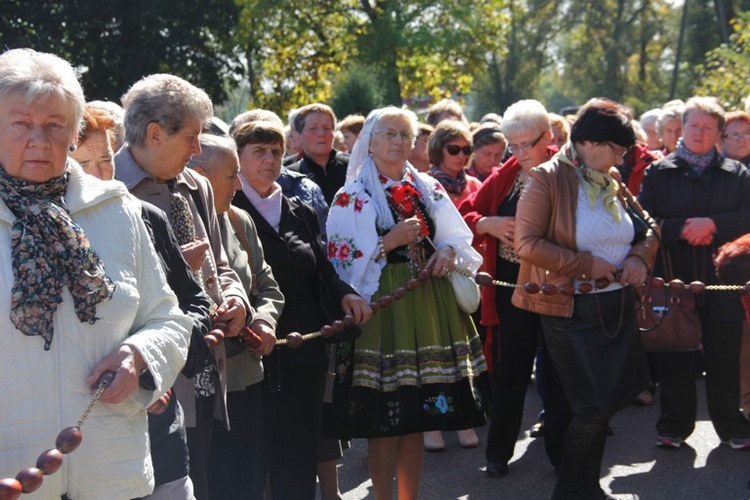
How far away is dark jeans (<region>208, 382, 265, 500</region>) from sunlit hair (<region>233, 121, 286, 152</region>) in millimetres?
1221

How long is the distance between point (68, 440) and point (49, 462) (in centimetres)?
7

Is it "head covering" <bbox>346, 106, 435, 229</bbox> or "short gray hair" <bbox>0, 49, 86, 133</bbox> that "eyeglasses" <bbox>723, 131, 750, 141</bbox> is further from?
"short gray hair" <bbox>0, 49, 86, 133</bbox>

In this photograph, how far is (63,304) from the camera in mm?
2822

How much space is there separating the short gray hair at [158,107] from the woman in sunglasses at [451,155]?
3462mm

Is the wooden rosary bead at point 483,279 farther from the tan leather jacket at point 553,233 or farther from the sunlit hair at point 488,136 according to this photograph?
the sunlit hair at point 488,136

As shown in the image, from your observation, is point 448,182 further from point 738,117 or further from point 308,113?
point 738,117

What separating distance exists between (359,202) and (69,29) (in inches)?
1081

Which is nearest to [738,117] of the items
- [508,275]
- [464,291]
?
[508,275]

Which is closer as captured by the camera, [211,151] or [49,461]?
[49,461]

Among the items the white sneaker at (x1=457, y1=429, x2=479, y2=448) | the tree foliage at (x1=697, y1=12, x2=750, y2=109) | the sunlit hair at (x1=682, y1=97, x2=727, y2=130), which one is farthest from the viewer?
the tree foliage at (x1=697, y1=12, x2=750, y2=109)

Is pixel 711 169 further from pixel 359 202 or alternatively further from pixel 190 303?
pixel 190 303

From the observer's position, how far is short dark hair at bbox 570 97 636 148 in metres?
5.47

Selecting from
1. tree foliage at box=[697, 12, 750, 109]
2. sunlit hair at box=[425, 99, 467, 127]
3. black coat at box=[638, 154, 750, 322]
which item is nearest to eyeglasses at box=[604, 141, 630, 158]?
black coat at box=[638, 154, 750, 322]

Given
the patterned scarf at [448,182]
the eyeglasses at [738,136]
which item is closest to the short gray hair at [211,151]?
the patterned scarf at [448,182]
